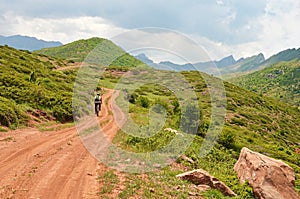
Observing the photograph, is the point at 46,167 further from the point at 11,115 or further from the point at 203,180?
the point at 11,115

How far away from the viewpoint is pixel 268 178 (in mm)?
15922

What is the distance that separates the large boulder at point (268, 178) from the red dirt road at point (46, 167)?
7896mm

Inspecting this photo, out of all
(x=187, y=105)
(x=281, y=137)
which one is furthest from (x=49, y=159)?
(x=281, y=137)

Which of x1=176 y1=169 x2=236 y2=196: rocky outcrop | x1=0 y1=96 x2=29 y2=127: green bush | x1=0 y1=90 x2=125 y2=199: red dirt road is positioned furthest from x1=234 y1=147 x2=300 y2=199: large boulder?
x1=0 y1=96 x2=29 y2=127: green bush

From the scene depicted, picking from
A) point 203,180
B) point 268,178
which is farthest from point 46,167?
point 268,178

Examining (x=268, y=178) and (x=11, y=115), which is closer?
(x=268, y=178)

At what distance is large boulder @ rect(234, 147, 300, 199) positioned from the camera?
15625mm

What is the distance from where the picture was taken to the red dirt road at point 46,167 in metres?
11.1

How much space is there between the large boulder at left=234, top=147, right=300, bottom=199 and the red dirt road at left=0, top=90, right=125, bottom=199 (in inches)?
311

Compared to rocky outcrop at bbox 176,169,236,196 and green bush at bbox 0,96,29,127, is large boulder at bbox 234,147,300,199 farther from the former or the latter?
green bush at bbox 0,96,29,127

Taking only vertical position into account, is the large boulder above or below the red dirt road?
below

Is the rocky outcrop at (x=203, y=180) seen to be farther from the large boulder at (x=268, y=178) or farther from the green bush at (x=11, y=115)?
the green bush at (x=11, y=115)

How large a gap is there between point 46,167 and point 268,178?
10861 mm

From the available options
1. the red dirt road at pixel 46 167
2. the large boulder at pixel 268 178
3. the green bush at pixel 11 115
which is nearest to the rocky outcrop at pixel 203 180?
the large boulder at pixel 268 178
